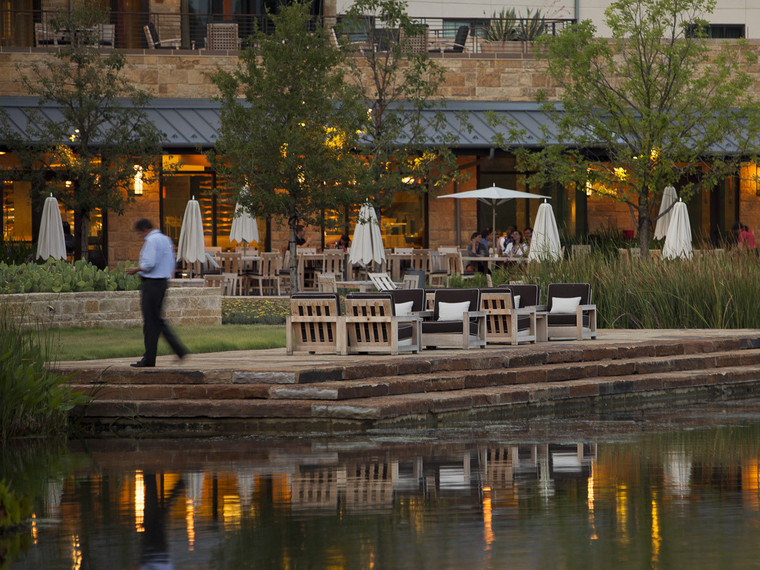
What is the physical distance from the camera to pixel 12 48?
27.9 meters

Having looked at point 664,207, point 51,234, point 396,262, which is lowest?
point 396,262

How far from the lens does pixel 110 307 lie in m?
17.4

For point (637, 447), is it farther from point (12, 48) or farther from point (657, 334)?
point (12, 48)

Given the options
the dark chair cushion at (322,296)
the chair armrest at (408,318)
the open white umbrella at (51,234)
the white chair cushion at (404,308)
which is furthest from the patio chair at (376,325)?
the open white umbrella at (51,234)

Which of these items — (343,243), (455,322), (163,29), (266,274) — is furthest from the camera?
(163,29)

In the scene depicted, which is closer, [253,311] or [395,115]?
[253,311]

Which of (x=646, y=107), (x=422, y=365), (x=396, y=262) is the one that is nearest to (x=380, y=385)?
(x=422, y=365)

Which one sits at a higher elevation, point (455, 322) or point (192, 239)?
point (192, 239)

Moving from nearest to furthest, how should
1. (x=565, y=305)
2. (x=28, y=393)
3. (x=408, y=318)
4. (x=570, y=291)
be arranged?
(x=28, y=393) → (x=408, y=318) → (x=565, y=305) → (x=570, y=291)

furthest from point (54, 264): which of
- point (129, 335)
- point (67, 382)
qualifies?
point (67, 382)

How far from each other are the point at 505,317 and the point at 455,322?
110cm

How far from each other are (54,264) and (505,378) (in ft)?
33.1

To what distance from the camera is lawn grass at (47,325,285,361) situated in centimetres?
1355

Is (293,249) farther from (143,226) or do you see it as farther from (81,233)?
(143,226)
